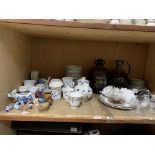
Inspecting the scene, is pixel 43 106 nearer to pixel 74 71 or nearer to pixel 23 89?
pixel 23 89

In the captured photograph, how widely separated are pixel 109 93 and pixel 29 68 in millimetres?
514

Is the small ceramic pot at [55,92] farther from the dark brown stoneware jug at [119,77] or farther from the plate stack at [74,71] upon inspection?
the dark brown stoneware jug at [119,77]

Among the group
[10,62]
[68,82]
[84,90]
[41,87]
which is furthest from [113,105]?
[10,62]

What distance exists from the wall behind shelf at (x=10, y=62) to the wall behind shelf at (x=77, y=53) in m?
0.14

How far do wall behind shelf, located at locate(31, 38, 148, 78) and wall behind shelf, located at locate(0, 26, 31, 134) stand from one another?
0.14m

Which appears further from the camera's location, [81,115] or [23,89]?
[23,89]

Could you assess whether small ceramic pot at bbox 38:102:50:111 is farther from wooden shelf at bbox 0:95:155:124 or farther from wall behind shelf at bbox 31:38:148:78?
wall behind shelf at bbox 31:38:148:78

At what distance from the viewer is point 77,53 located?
124 centimetres

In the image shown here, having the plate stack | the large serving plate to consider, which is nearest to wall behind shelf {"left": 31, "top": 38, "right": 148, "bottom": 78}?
the plate stack

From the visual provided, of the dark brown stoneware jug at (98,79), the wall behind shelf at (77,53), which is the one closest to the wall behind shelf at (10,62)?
the wall behind shelf at (77,53)

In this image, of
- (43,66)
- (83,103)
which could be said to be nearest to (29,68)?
(43,66)

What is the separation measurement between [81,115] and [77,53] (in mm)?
517
